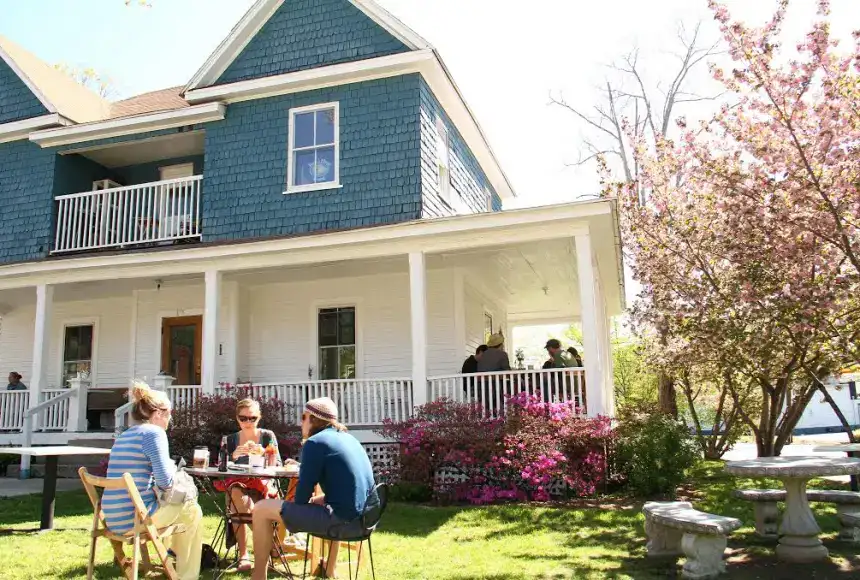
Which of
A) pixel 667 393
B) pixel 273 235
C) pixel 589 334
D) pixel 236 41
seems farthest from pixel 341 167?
pixel 667 393

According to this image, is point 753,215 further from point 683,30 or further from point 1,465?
point 683,30

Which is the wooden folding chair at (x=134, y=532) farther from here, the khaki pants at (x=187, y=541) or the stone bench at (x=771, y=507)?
the stone bench at (x=771, y=507)

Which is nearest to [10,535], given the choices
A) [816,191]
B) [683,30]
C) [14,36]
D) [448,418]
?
[448,418]

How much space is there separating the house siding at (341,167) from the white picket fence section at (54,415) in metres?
4.11

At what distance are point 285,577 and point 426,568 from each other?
123 centimetres

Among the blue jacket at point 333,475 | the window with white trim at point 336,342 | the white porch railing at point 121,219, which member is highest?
the white porch railing at point 121,219

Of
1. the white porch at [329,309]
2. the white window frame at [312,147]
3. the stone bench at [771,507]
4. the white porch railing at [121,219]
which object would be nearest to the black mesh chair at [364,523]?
the stone bench at [771,507]

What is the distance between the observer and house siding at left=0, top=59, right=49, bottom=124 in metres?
15.5

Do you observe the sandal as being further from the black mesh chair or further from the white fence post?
the white fence post

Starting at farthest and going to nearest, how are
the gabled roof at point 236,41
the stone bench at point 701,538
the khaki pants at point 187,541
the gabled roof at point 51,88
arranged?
the gabled roof at point 51,88 < the gabled roof at point 236,41 < the stone bench at point 701,538 < the khaki pants at point 187,541

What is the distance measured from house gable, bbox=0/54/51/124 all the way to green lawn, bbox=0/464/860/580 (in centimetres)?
903

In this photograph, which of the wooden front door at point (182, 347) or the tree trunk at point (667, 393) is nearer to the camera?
the wooden front door at point (182, 347)

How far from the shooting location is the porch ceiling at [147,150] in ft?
49.2

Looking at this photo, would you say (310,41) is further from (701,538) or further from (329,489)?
(701,538)
